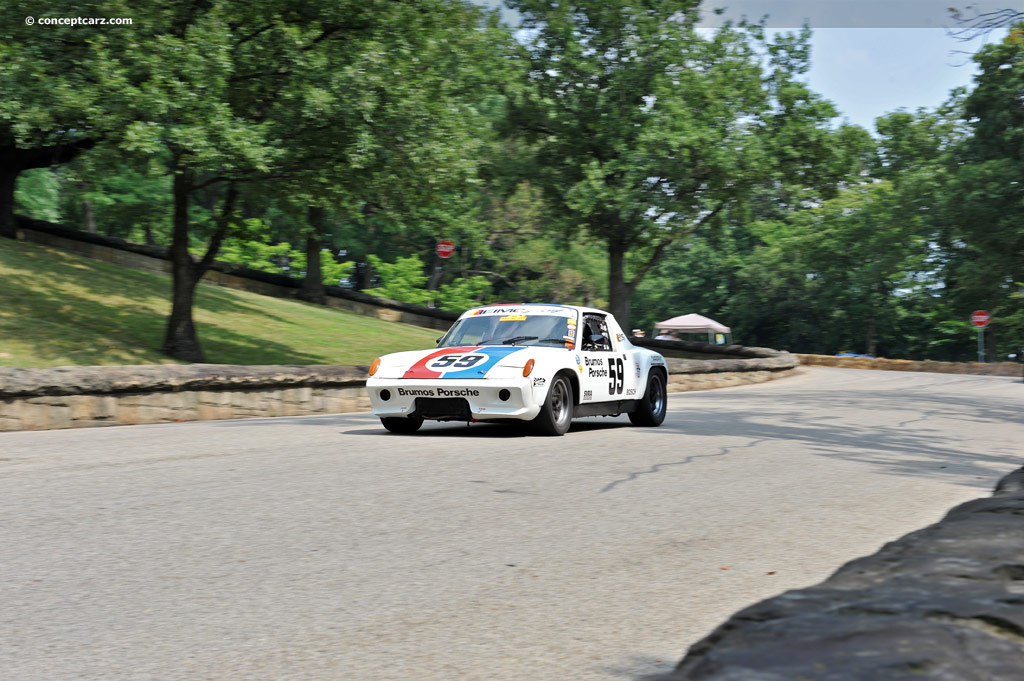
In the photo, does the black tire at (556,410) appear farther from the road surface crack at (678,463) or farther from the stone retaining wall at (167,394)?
the stone retaining wall at (167,394)

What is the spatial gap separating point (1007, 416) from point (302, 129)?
45.9 ft

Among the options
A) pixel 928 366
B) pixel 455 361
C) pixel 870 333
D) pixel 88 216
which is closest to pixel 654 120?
pixel 928 366

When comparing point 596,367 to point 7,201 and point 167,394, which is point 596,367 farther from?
point 7,201

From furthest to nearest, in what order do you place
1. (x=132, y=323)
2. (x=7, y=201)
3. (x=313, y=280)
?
(x=313, y=280) → (x=7, y=201) → (x=132, y=323)

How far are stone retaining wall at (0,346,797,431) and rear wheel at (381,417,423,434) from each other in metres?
3.78

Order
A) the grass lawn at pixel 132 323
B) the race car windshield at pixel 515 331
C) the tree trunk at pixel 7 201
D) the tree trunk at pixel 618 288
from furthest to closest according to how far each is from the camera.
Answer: the tree trunk at pixel 618 288 → the tree trunk at pixel 7 201 → the grass lawn at pixel 132 323 → the race car windshield at pixel 515 331

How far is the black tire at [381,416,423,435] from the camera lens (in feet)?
40.9

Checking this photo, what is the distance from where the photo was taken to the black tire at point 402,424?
12456 millimetres

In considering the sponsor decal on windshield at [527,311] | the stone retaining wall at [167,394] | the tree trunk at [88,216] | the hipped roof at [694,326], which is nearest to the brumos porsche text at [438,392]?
the sponsor decal on windshield at [527,311]

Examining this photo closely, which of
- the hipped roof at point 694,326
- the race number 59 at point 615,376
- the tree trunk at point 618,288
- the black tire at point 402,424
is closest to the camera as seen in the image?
the black tire at point 402,424

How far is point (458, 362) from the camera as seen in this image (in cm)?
1182

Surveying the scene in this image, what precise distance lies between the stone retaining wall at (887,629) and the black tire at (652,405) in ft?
35.0

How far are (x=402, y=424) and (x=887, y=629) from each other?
10383mm

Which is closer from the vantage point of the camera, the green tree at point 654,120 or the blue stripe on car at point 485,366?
the blue stripe on car at point 485,366
